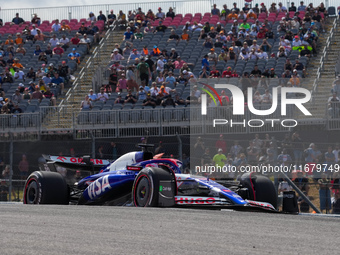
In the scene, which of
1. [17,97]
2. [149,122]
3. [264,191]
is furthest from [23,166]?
[264,191]

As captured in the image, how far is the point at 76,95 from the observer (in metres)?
26.6

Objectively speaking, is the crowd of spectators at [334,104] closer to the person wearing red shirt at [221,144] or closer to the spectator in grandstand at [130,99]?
the person wearing red shirt at [221,144]

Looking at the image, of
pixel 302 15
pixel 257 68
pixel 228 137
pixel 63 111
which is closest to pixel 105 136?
pixel 63 111

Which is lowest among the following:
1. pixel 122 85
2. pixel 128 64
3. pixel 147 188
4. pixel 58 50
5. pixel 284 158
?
pixel 147 188

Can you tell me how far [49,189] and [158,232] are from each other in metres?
5.10

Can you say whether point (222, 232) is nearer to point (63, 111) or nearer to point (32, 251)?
point (32, 251)

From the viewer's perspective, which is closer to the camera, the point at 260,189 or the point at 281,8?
the point at 260,189

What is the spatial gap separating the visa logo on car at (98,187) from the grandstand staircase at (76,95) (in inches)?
354

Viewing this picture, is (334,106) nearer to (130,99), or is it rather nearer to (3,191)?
(130,99)

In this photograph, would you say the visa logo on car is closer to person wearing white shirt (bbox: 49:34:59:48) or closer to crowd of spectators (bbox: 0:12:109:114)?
crowd of spectators (bbox: 0:12:109:114)

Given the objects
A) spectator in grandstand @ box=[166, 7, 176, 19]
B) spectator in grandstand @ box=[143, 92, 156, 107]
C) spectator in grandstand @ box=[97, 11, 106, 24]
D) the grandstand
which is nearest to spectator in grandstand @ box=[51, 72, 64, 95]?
the grandstand

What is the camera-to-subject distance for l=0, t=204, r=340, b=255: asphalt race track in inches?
267

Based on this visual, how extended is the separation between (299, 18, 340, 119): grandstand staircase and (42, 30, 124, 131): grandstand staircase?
6.98 meters

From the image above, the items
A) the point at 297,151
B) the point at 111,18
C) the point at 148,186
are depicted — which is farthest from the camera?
the point at 111,18
